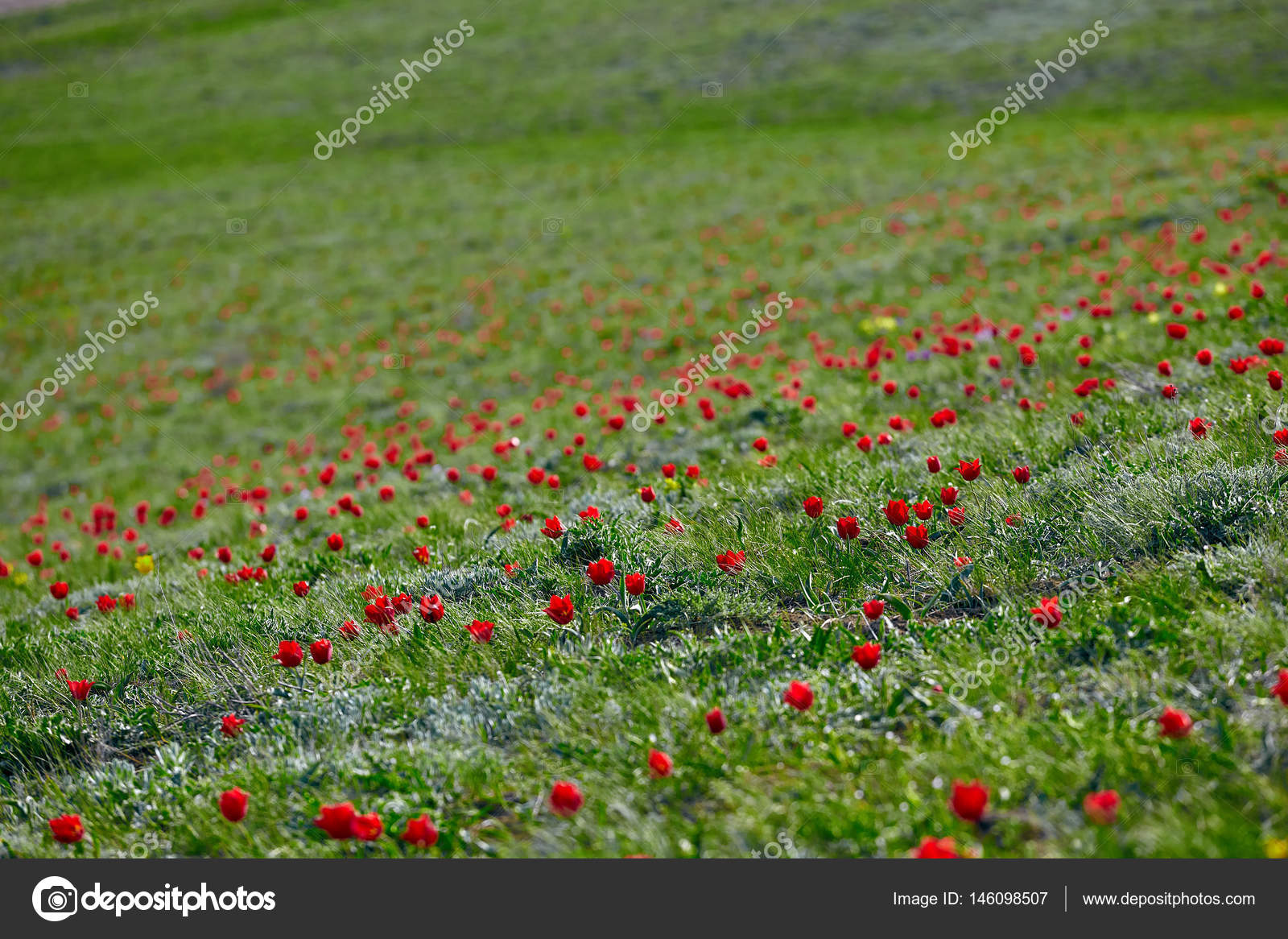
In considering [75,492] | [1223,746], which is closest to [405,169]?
[75,492]

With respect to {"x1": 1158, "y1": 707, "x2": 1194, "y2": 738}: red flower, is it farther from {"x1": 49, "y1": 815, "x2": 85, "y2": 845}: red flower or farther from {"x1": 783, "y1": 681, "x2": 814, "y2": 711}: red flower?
{"x1": 49, "y1": 815, "x2": 85, "y2": 845}: red flower

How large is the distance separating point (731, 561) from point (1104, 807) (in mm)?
2078

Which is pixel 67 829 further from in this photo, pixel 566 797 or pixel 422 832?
pixel 566 797

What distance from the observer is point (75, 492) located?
1188 cm

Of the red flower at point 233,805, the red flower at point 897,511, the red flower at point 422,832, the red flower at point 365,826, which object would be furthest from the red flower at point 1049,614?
the red flower at point 233,805

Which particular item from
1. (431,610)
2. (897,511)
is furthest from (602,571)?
(897,511)

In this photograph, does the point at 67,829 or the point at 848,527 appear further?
the point at 848,527

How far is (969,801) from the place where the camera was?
2.54 m

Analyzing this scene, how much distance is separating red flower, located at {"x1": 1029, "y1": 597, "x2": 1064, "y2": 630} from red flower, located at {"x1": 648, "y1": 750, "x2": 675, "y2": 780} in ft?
5.83

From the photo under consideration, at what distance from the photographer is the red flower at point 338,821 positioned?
9.44ft

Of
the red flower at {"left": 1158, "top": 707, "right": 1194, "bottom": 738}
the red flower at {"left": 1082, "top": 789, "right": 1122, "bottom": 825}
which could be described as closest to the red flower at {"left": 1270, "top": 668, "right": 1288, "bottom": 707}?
the red flower at {"left": 1158, "top": 707, "right": 1194, "bottom": 738}

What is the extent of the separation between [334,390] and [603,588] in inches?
426
